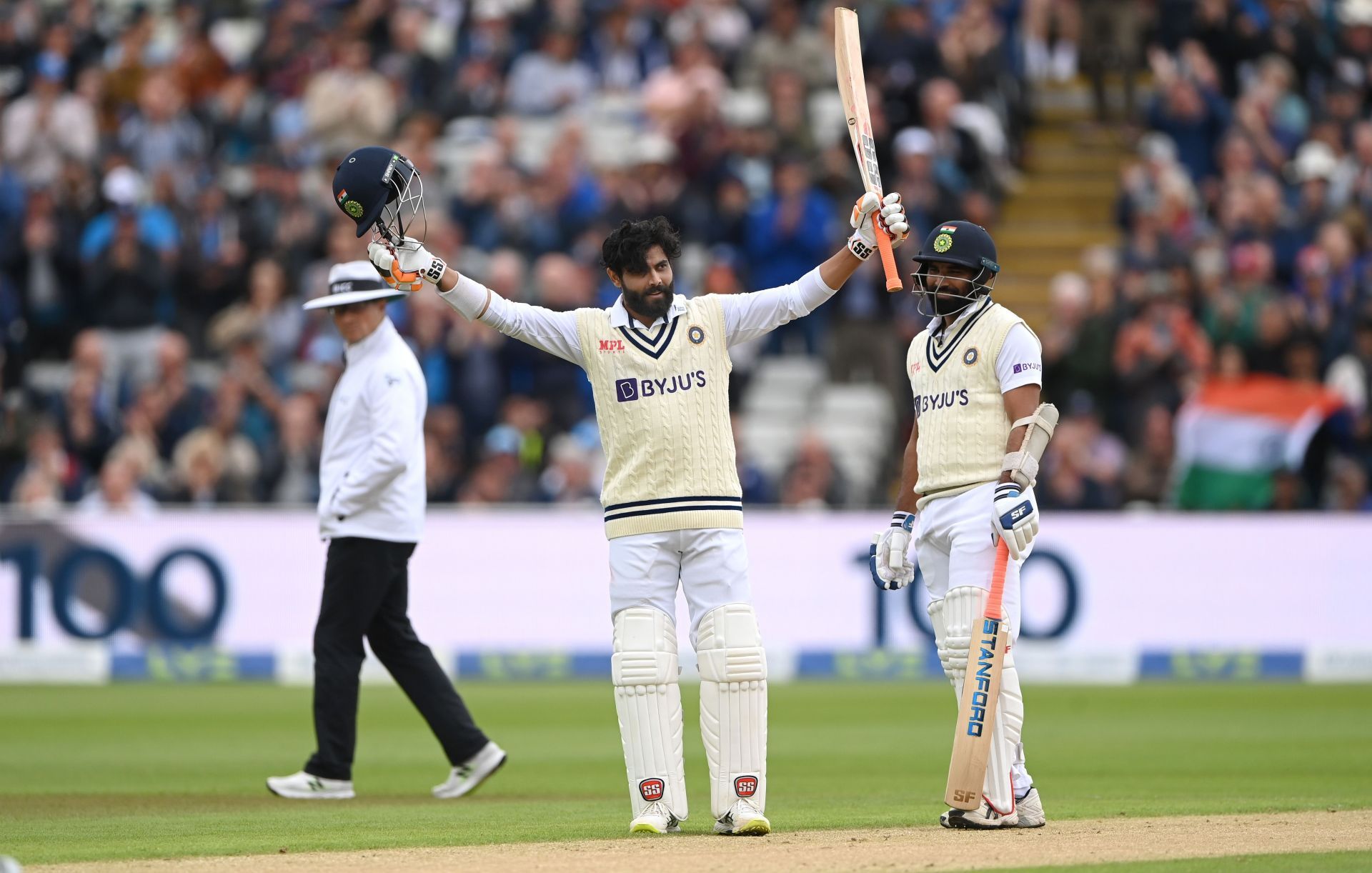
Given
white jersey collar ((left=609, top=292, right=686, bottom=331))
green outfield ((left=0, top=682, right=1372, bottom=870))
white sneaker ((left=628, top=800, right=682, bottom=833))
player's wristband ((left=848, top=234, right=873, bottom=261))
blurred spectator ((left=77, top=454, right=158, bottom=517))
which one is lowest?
green outfield ((left=0, top=682, right=1372, bottom=870))

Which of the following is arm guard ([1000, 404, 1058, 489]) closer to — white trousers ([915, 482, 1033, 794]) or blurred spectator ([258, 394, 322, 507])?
white trousers ([915, 482, 1033, 794])

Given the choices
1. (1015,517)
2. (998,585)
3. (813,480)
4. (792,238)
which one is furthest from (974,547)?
(792,238)

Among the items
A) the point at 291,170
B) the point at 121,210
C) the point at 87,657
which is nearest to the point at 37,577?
the point at 87,657

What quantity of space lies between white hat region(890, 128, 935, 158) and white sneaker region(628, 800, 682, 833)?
12210 mm

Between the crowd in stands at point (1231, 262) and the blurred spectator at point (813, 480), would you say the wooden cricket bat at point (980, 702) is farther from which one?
the blurred spectator at point (813, 480)

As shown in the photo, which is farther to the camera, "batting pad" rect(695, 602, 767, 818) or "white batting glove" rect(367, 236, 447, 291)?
"white batting glove" rect(367, 236, 447, 291)

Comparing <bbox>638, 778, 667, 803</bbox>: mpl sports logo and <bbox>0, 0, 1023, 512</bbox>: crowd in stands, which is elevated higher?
<bbox>0, 0, 1023, 512</bbox>: crowd in stands

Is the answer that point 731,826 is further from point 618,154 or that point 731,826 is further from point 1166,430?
point 618,154

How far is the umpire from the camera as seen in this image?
361 inches

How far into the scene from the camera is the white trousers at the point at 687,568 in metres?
7.48

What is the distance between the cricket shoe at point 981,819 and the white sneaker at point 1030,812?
0.03 metres

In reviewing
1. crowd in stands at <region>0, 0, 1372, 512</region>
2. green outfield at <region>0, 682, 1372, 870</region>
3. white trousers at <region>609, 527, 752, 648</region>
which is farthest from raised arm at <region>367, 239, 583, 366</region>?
crowd in stands at <region>0, 0, 1372, 512</region>

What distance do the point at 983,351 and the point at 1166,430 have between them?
9.79 metres

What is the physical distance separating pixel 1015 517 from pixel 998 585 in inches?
11.2
